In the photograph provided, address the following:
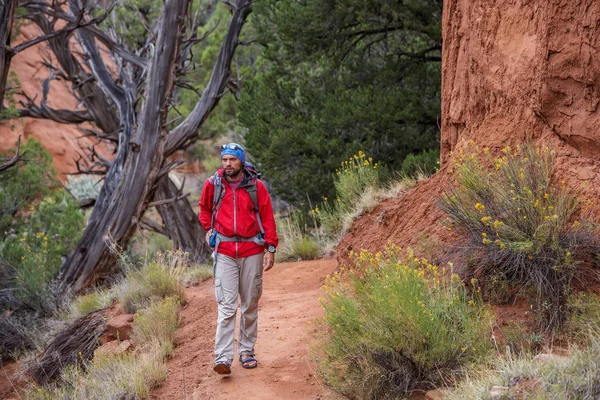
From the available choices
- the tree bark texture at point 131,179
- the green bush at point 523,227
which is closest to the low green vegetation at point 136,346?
the tree bark texture at point 131,179

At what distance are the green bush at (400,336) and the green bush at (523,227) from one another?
0.46 meters

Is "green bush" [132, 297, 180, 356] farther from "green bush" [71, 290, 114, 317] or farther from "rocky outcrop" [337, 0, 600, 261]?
"rocky outcrop" [337, 0, 600, 261]

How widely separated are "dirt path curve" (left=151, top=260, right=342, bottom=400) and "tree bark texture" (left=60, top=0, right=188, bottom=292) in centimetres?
271

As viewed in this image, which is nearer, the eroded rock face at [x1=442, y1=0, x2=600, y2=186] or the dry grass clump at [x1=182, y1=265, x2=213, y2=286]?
the eroded rock face at [x1=442, y1=0, x2=600, y2=186]

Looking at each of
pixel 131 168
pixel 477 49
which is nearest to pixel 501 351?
pixel 477 49

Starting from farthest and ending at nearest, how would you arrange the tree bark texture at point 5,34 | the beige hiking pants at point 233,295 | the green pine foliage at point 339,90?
the green pine foliage at point 339,90 < the tree bark texture at point 5,34 < the beige hiking pants at point 233,295

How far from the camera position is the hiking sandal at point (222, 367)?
22.7ft

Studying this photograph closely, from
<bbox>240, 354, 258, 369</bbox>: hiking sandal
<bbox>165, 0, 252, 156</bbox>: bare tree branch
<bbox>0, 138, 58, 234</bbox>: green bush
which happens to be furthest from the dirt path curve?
<bbox>0, 138, 58, 234</bbox>: green bush

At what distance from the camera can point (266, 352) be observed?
7824 mm

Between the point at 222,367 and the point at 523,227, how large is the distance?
285 cm

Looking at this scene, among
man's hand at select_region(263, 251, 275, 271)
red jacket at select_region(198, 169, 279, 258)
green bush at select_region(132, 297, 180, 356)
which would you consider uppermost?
red jacket at select_region(198, 169, 279, 258)

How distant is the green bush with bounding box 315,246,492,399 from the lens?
18.9 feet

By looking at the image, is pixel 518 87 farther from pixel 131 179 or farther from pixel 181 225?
pixel 181 225

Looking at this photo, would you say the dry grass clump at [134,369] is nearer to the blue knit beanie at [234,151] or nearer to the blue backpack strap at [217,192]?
the blue backpack strap at [217,192]
